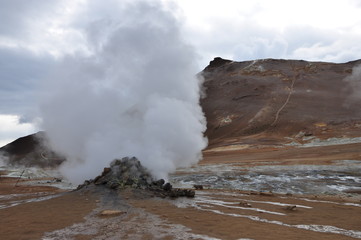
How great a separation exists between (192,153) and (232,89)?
46318mm

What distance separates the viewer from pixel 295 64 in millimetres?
79688

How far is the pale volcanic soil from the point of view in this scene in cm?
777

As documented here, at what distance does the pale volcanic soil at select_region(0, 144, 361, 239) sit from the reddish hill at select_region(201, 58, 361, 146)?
33.1 metres

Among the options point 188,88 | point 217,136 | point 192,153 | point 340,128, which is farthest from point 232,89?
point 192,153

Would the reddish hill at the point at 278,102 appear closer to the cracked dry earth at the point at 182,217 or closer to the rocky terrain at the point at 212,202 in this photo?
the rocky terrain at the point at 212,202

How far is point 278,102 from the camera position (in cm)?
6072

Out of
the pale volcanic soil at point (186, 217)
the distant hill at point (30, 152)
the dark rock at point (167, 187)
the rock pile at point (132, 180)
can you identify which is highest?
the distant hill at point (30, 152)

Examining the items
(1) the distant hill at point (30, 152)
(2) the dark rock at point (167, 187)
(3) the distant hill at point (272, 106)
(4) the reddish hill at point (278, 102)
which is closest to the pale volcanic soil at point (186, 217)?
(2) the dark rock at point (167, 187)

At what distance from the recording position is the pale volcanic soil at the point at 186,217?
25.5 feet

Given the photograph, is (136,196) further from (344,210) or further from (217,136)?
(217,136)

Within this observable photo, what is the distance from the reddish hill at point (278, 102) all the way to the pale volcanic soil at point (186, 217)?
3305 centimetres

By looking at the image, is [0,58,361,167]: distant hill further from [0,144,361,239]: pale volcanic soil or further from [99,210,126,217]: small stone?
[99,210,126,217]: small stone

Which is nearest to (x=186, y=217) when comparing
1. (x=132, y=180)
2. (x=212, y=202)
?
(x=212, y=202)

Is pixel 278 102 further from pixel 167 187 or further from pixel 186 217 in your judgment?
pixel 186 217
